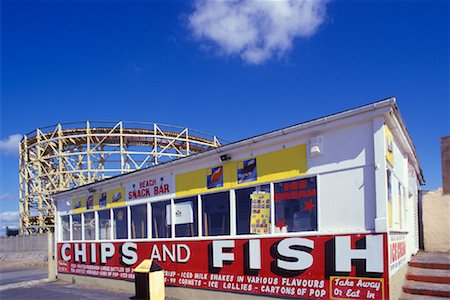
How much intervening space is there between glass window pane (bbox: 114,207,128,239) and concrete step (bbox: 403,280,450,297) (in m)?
8.65

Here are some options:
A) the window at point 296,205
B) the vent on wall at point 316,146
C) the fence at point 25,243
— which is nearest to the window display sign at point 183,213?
the window at point 296,205

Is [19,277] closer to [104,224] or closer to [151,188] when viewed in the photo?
[104,224]

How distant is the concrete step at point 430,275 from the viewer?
848 centimetres

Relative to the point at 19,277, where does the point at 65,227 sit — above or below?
above

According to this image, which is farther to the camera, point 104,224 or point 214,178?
point 104,224

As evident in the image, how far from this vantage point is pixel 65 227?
56.7 feet

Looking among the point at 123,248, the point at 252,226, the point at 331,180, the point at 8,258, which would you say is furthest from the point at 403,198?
the point at 8,258

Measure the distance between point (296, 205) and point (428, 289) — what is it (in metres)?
2.88

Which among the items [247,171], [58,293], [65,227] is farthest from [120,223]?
[247,171]

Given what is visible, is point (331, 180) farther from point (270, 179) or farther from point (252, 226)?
point (252, 226)

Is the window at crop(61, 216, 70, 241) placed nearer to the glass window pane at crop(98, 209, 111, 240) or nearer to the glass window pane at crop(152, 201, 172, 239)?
the glass window pane at crop(98, 209, 111, 240)

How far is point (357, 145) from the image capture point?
7.85 m

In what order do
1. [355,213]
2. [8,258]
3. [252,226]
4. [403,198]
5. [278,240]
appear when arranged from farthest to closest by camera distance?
[8,258] < [403,198] < [252,226] < [278,240] < [355,213]

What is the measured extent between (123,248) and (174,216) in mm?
2799
